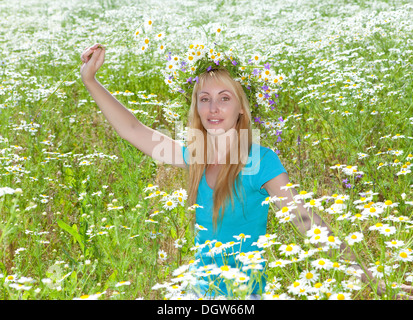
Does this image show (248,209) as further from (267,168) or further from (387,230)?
(387,230)

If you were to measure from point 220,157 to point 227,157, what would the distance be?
0.34 ft

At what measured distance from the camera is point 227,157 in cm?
271

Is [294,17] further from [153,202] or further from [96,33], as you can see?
[153,202]

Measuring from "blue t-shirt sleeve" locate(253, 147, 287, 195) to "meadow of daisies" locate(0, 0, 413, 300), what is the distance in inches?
9.0

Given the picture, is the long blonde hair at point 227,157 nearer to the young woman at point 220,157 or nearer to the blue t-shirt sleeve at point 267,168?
the young woman at point 220,157

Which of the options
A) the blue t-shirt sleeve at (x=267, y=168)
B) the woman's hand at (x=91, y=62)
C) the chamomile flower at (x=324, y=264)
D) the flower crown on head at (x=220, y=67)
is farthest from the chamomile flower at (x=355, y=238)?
the woman's hand at (x=91, y=62)

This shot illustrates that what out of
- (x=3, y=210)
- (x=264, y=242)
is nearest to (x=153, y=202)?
(x=3, y=210)

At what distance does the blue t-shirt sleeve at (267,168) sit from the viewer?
2.52 m

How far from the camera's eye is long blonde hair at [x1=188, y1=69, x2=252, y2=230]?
102 inches

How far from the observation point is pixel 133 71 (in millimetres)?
7609

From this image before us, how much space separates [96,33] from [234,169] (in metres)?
9.54

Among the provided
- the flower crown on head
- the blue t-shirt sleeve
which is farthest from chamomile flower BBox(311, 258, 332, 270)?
the flower crown on head

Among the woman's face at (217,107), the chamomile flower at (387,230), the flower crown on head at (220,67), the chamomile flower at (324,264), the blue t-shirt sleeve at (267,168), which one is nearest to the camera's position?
the chamomile flower at (324,264)

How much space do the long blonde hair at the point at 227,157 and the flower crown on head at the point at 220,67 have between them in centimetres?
6
